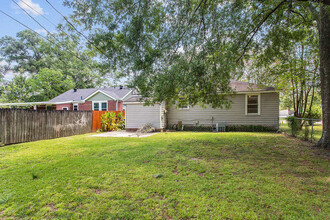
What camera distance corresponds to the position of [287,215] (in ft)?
6.85

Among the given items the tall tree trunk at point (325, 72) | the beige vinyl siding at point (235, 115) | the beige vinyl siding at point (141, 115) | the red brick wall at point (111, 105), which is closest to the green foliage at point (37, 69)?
the red brick wall at point (111, 105)

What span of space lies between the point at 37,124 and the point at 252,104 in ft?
42.8

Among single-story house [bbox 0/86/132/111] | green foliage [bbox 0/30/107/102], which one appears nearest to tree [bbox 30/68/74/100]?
green foliage [bbox 0/30/107/102]

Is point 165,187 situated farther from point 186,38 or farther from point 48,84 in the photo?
point 48,84

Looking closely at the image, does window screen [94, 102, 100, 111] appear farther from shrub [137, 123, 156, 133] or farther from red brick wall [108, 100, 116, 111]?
shrub [137, 123, 156, 133]

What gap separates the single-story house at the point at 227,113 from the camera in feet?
34.8

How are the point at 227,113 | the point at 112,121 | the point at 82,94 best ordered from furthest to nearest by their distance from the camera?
1. the point at 82,94
2. the point at 112,121
3. the point at 227,113

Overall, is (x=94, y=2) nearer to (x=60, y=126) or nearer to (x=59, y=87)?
(x=60, y=126)

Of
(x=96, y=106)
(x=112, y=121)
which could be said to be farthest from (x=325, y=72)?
(x=96, y=106)

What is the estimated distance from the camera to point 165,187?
2.87 metres

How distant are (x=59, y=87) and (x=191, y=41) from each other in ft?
88.9

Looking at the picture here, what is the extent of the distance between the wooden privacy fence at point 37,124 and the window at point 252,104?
1164 cm

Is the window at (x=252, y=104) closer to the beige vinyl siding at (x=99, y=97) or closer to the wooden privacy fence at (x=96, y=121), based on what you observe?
the wooden privacy fence at (x=96, y=121)

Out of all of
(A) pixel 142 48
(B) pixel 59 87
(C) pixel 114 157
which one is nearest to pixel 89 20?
(A) pixel 142 48
